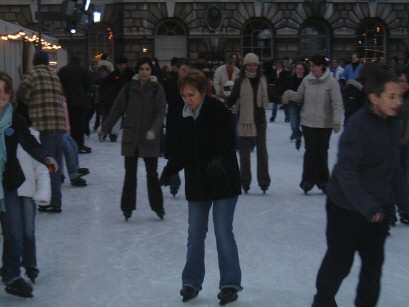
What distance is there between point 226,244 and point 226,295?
0.35 meters

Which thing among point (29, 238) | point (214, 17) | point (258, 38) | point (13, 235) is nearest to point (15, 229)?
point (13, 235)

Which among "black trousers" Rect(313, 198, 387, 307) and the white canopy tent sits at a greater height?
the white canopy tent

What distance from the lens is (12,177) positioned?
6395 millimetres

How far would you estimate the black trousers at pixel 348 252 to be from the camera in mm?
5148

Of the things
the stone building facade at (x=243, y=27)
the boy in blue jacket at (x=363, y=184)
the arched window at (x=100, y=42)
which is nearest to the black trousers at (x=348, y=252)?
the boy in blue jacket at (x=363, y=184)

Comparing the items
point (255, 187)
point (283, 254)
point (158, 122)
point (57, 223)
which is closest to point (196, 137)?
point (283, 254)

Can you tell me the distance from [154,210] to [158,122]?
1.02 m

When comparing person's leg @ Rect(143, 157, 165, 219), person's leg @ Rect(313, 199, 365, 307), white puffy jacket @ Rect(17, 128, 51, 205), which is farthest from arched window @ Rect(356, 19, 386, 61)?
person's leg @ Rect(313, 199, 365, 307)

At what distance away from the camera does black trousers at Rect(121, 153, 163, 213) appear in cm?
944

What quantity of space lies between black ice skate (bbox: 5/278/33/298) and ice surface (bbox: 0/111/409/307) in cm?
6

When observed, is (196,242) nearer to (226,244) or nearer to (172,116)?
(226,244)

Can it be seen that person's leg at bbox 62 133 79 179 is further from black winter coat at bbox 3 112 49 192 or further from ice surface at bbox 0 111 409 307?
black winter coat at bbox 3 112 49 192

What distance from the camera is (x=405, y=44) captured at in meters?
38.3

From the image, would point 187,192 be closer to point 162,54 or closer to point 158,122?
point 158,122
